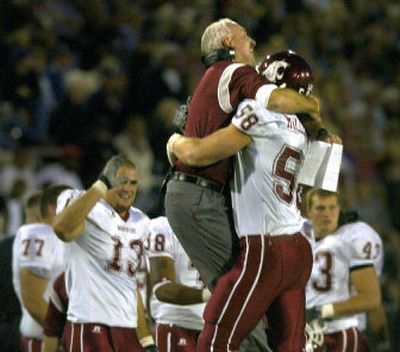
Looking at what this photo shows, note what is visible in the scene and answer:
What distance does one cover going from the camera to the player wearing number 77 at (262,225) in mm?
5836

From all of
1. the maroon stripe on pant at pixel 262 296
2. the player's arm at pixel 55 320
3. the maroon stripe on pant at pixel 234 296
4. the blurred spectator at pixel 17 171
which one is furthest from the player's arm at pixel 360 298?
the blurred spectator at pixel 17 171

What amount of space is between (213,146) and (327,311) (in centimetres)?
263

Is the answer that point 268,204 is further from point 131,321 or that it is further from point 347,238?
point 347,238

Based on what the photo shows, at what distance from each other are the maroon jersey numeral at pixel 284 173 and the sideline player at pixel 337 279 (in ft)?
7.05

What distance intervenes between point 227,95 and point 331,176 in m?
0.78

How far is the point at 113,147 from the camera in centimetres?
1135

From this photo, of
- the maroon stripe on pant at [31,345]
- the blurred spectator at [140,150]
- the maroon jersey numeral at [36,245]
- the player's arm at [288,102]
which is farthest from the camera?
the blurred spectator at [140,150]

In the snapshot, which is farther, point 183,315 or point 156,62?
point 156,62

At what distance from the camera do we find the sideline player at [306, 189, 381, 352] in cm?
809

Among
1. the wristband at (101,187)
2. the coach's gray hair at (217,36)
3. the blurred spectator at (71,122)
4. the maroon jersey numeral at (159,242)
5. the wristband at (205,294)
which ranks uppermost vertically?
the blurred spectator at (71,122)

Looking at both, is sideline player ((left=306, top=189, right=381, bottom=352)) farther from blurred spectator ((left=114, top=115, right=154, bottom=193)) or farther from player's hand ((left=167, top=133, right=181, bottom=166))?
blurred spectator ((left=114, top=115, right=154, bottom=193))

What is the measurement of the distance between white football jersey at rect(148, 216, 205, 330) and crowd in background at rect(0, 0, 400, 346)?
1.79 metres

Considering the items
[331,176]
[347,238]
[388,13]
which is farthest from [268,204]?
[388,13]

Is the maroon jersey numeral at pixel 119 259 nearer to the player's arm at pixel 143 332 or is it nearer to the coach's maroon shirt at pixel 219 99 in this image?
the player's arm at pixel 143 332
